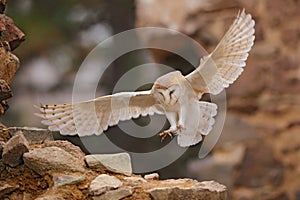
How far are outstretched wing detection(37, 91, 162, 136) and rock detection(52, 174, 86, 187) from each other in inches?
2.2

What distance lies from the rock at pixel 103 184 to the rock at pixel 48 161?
28 mm

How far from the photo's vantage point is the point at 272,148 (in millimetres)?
1526

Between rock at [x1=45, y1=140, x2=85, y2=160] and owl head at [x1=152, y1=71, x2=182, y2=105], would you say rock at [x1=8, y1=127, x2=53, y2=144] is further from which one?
owl head at [x1=152, y1=71, x2=182, y2=105]

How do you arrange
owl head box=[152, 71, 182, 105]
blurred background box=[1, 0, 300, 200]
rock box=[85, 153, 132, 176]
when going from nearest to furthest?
owl head box=[152, 71, 182, 105] → rock box=[85, 153, 132, 176] → blurred background box=[1, 0, 300, 200]

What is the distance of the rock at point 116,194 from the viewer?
682 mm

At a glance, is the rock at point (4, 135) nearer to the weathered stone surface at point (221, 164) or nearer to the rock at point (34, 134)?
the rock at point (34, 134)

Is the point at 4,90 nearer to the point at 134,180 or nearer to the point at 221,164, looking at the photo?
the point at 134,180

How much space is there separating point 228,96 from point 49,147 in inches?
33.2

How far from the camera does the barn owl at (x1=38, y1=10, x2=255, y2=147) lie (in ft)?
2.10

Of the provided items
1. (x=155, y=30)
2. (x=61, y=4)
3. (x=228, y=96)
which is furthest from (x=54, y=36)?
(x=228, y=96)

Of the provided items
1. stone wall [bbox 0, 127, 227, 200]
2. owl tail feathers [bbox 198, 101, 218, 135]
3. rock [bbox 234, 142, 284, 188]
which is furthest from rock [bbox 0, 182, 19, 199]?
rock [bbox 234, 142, 284, 188]

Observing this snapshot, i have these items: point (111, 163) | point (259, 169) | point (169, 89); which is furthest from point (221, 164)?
point (169, 89)

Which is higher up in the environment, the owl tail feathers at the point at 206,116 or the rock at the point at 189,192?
the owl tail feathers at the point at 206,116

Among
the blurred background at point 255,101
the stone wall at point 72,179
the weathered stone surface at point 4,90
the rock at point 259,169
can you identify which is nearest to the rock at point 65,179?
the stone wall at point 72,179
